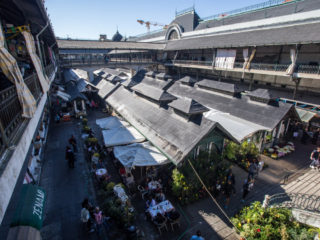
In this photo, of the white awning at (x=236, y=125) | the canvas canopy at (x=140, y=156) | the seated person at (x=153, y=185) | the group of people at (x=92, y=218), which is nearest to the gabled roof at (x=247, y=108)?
the white awning at (x=236, y=125)

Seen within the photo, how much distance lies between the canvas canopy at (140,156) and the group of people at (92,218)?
300 centimetres

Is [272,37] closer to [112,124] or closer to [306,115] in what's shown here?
[306,115]

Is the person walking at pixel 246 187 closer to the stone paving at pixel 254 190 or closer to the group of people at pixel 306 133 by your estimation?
the stone paving at pixel 254 190

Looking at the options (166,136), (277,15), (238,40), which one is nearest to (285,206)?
(166,136)

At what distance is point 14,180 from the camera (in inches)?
160

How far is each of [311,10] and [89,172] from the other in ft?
98.5

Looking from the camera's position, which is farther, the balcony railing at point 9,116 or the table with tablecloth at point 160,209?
the table with tablecloth at point 160,209

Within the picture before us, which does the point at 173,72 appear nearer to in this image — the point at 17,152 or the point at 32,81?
the point at 32,81

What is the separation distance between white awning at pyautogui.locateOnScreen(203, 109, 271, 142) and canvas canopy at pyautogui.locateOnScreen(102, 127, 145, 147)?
7.06 meters

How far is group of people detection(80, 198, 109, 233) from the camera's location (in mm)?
8195

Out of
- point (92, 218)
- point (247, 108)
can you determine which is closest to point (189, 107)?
point (92, 218)

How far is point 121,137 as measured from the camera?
534 inches

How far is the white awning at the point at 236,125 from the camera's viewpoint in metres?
13.4

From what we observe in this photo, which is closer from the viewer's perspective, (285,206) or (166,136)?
(285,206)
